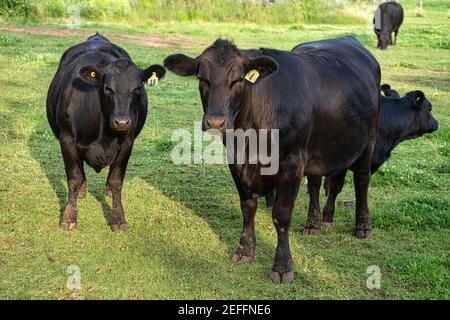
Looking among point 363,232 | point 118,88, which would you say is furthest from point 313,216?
point 118,88

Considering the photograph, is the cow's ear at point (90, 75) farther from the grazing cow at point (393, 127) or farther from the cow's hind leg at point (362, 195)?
the cow's hind leg at point (362, 195)

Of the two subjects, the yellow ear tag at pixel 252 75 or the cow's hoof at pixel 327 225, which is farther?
the cow's hoof at pixel 327 225

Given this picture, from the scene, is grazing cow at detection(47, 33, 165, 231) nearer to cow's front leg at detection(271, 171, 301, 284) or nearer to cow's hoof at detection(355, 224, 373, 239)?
cow's front leg at detection(271, 171, 301, 284)

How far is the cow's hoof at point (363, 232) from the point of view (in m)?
6.35

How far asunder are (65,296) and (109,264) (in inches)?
26.1

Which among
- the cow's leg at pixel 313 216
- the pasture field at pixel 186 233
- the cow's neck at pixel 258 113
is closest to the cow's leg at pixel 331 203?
the pasture field at pixel 186 233

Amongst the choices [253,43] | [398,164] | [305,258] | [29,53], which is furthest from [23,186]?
[253,43]

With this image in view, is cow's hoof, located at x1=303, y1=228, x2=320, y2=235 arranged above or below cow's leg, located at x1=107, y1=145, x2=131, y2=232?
below

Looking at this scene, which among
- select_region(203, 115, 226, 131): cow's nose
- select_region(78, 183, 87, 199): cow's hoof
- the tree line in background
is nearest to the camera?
select_region(203, 115, 226, 131): cow's nose

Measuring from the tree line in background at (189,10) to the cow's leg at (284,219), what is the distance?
2335 centimetres

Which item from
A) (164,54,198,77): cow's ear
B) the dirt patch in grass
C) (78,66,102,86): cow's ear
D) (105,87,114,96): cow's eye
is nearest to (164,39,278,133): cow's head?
(164,54,198,77): cow's ear

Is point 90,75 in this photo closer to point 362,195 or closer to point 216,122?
point 216,122

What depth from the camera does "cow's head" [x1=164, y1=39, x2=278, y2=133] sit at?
4.82m

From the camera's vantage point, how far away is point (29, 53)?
17641 mm
